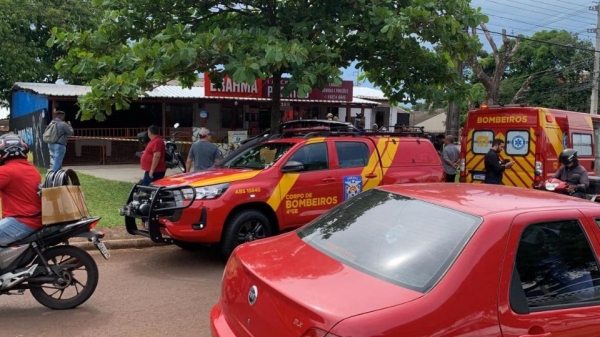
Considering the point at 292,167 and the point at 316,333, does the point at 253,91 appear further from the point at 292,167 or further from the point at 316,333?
the point at 316,333

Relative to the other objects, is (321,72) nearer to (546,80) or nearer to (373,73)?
(373,73)

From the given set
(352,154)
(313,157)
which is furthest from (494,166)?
(313,157)

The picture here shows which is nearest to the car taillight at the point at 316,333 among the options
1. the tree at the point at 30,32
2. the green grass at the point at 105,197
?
the green grass at the point at 105,197

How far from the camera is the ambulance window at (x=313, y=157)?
707cm

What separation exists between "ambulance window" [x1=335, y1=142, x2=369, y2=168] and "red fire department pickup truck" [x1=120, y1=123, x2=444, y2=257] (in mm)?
15

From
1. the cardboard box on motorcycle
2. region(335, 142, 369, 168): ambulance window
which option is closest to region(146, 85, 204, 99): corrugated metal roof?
region(335, 142, 369, 168): ambulance window

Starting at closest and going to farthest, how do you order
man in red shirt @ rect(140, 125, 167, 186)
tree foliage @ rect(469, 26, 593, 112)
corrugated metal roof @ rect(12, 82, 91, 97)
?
1. man in red shirt @ rect(140, 125, 167, 186)
2. corrugated metal roof @ rect(12, 82, 91, 97)
3. tree foliage @ rect(469, 26, 593, 112)

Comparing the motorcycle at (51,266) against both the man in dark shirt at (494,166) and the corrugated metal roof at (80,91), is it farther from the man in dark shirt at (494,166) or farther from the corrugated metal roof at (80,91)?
the corrugated metal roof at (80,91)

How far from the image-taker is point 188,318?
475 cm

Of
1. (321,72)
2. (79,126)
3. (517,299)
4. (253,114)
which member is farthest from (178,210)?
(253,114)

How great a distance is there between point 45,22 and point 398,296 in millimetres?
28680

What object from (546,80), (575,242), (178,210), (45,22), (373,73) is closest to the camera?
(575,242)

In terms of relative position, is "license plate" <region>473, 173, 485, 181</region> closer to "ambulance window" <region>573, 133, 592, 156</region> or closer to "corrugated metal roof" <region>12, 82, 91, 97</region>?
"ambulance window" <region>573, 133, 592, 156</region>

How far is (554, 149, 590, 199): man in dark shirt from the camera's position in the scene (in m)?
7.61
